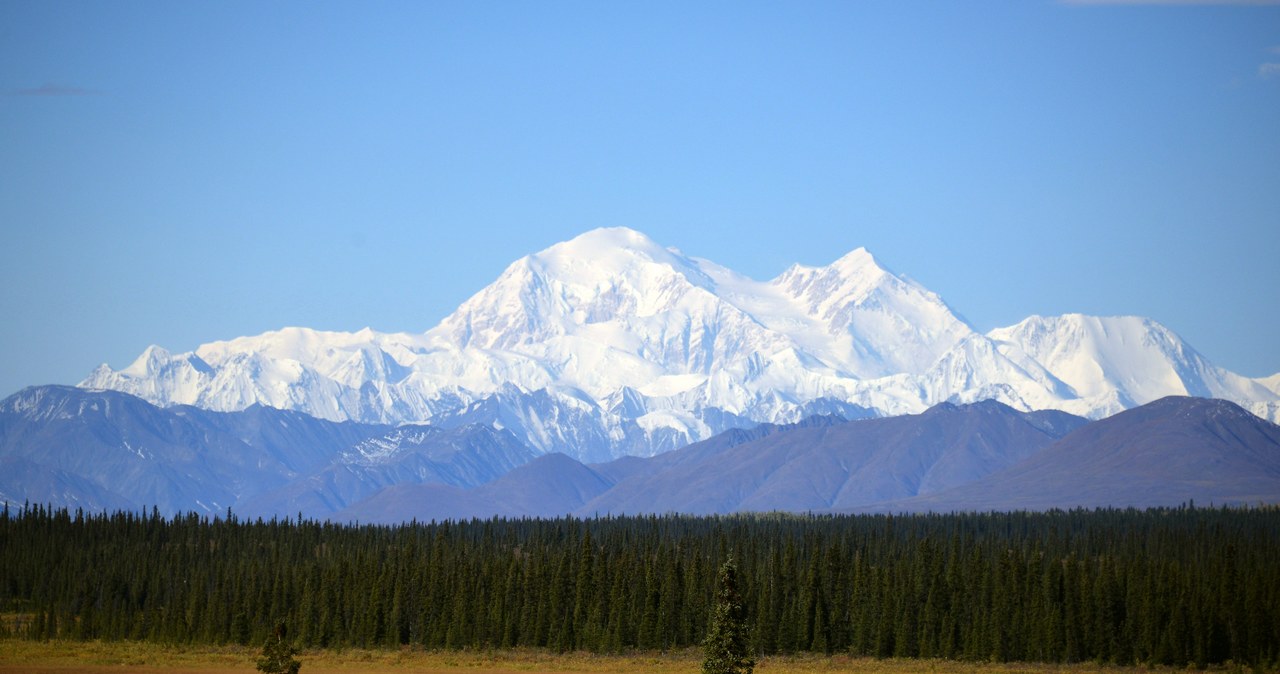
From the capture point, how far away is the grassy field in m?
127

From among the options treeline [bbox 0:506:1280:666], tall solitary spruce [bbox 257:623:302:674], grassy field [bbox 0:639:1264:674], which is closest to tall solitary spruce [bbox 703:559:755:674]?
tall solitary spruce [bbox 257:623:302:674]

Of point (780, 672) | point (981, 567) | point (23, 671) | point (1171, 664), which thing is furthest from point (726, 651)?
point (981, 567)

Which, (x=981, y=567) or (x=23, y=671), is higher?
(x=981, y=567)

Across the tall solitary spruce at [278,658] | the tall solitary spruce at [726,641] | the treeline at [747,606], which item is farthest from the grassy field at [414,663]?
the tall solitary spruce at [726,641]

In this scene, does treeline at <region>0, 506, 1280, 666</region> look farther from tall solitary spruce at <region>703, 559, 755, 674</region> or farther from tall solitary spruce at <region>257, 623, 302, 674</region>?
tall solitary spruce at <region>703, 559, 755, 674</region>

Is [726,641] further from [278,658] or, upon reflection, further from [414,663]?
[414,663]

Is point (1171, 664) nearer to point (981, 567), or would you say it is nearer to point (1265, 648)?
point (1265, 648)

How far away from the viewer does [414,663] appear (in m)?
139

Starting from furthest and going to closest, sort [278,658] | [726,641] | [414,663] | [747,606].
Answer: [747,606] → [414,663] → [278,658] → [726,641]

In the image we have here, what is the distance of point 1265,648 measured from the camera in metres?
147

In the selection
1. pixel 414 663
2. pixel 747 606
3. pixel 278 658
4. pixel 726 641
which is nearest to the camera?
pixel 726 641

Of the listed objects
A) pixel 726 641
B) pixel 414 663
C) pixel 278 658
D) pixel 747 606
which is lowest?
pixel 414 663

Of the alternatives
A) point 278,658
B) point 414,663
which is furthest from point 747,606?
point 278,658

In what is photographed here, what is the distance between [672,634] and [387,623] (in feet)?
87.4
